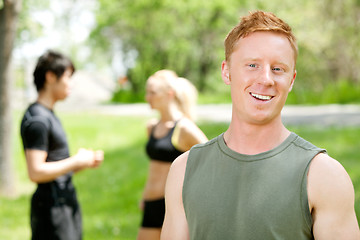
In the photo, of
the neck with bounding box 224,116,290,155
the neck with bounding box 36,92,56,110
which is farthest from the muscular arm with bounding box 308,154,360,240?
the neck with bounding box 36,92,56,110

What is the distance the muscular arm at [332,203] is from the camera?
Result: 5.30 feet

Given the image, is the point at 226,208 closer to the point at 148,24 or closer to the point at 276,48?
the point at 276,48

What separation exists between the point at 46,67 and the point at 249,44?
2.46 meters

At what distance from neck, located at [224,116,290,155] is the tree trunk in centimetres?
780

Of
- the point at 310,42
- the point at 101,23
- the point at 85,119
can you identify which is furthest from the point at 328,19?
the point at 85,119

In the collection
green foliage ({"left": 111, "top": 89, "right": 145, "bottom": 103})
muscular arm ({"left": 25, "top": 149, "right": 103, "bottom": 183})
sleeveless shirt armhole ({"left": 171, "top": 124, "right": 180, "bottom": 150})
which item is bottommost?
green foliage ({"left": 111, "top": 89, "right": 145, "bottom": 103})

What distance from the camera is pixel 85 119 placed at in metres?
19.5

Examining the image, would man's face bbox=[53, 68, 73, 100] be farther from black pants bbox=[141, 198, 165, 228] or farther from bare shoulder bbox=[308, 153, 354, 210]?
bare shoulder bbox=[308, 153, 354, 210]

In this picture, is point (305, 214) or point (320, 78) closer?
point (305, 214)

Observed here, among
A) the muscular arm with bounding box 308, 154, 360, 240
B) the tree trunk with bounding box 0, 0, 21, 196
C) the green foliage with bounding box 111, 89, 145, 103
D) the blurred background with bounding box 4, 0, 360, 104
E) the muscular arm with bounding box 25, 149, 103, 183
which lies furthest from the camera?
the green foliage with bounding box 111, 89, 145, 103

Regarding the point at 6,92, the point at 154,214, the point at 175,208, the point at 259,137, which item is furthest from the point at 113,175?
the point at 259,137

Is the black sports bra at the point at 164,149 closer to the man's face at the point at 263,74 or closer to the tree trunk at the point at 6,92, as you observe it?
the man's face at the point at 263,74

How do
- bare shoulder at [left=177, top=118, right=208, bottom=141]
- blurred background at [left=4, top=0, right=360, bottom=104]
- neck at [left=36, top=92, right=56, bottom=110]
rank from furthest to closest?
blurred background at [left=4, top=0, right=360, bottom=104], bare shoulder at [left=177, top=118, right=208, bottom=141], neck at [left=36, top=92, right=56, bottom=110]

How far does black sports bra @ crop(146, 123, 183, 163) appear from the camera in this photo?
419cm
